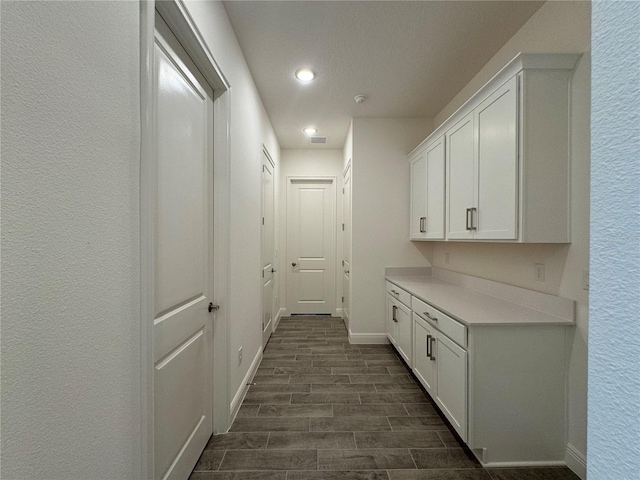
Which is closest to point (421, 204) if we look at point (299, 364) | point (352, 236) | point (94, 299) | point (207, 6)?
point (352, 236)

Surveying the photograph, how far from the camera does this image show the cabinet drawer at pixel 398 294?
8.62 feet

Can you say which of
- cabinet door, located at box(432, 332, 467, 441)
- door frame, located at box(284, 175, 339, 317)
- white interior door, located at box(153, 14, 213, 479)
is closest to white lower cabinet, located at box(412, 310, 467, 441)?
cabinet door, located at box(432, 332, 467, 441)

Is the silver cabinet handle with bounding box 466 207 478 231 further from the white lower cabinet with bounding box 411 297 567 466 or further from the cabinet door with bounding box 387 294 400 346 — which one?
the cabinet door with bounding box 387 294 400 346

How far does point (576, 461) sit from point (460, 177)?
188cm

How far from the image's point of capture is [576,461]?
5.02 ft

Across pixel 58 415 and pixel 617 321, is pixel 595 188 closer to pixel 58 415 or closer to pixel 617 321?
pixel 617 321

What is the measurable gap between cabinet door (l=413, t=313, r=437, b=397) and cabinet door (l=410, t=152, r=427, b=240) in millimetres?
1054

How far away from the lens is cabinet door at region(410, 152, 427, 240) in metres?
2.99

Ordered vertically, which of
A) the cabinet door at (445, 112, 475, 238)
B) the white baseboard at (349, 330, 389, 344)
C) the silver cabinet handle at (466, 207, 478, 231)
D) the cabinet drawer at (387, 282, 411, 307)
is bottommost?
the white baseboard at (349, 330, 389, 344)

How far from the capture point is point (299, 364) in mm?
2869

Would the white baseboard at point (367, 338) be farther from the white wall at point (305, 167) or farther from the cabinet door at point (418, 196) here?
the white wall at point (305, 167)

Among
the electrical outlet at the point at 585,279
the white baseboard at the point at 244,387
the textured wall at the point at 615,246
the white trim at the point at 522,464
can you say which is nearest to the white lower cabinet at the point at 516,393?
the white trim at the point at 522,464

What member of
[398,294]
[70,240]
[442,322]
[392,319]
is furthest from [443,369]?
[70,240]

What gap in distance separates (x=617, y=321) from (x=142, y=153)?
1.23 metres
